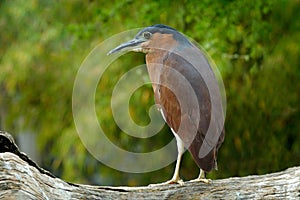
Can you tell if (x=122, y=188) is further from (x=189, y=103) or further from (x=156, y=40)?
(x=156, y=40)

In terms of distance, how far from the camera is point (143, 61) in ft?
18.2

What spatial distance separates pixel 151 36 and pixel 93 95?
2.37m

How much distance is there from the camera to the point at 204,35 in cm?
504

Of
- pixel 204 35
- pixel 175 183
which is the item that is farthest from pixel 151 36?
pixel 204 35

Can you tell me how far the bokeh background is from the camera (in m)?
5.20

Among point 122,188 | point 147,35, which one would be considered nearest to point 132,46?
point 147,35

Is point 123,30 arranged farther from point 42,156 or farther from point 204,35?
point 42,156

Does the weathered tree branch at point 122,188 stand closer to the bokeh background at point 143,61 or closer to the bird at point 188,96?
the bird at point 188,96

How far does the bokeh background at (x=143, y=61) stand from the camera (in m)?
5.20

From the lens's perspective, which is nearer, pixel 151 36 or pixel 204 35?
pixel 151 36

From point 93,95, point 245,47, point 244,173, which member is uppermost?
point 245,47

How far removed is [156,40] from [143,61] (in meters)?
2.39

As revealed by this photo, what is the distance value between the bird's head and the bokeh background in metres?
1.77

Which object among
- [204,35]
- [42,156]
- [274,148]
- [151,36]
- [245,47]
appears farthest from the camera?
[42,156]
